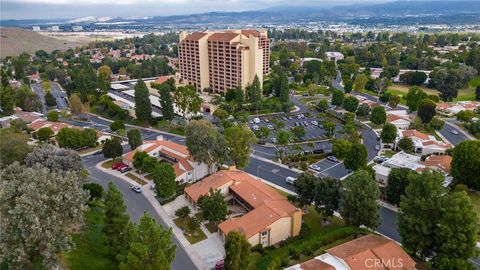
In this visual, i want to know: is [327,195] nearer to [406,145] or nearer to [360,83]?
[406,145]

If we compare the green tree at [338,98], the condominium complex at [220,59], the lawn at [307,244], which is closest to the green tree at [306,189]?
the lawn at [307,244]

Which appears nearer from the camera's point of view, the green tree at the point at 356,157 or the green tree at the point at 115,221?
the green tree at the point at 115,221

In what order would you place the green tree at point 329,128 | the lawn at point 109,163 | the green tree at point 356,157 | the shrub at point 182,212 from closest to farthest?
the shrub at point 182,212
the green tree at point 356,157
the lawn at point 109,163
the green tree at point 329,128

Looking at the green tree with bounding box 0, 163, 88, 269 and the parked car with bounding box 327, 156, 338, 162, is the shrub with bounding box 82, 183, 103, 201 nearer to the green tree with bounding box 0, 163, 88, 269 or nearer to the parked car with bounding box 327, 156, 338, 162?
the green tree with bounding box 0, 163, 88, 269

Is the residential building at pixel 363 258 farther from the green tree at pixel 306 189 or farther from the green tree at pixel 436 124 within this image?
the green tree at pixel 436 124

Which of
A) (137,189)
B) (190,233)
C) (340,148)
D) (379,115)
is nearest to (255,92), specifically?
(379,115)

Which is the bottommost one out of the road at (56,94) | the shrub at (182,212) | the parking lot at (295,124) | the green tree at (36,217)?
the parking lot at (295,124)
